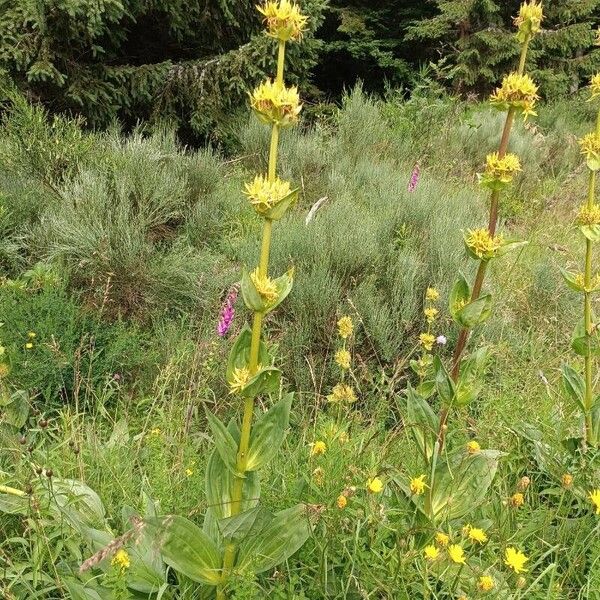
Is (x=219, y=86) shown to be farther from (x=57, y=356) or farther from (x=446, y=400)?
(x=446, y=400)

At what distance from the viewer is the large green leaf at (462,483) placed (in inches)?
69.4

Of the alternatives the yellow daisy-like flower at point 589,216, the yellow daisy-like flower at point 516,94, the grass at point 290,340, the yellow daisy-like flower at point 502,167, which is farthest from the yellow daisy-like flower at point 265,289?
the yellow daisy-like flower at point 589,216

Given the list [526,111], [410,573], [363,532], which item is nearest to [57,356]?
[363,532]

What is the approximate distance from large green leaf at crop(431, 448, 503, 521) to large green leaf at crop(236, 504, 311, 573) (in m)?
0.43

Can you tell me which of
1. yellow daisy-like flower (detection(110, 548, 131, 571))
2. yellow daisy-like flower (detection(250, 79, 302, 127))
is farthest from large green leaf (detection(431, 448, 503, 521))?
yellow daisy-like flower (detection(250, 79, 302, 127))

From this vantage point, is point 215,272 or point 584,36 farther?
point 584,36

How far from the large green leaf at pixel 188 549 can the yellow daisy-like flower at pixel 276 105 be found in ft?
2.77

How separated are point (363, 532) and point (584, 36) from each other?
32.5 feet

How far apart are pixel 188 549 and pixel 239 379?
0.40 meters

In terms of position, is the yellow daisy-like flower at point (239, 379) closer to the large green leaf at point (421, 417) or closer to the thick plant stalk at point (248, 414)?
the thick plant stalk at point (248, 414)

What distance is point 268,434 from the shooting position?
4.96 ft

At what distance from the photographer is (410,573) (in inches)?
59.0

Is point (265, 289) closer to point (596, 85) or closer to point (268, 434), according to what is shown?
point (268, 434)

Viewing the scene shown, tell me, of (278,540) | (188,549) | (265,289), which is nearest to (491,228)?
(265,289)
